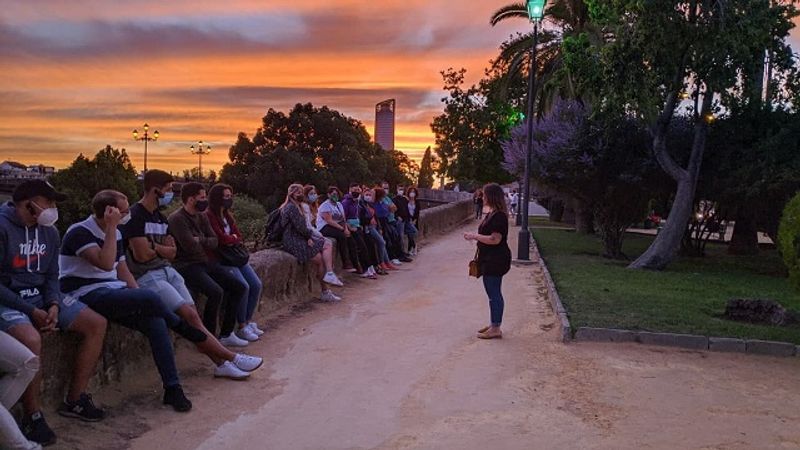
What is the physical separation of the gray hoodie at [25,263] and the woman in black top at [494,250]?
439 centimetres

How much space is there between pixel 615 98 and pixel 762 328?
19.6ft

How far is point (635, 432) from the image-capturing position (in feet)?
15.9

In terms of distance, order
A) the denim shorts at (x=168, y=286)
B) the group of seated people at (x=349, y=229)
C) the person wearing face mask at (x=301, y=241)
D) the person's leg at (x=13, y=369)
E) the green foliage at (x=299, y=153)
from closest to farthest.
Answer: the person's leg at (x=13, y=369)
the denim shorts at (x=168, y=286)
the person wearing face mask at (x=301, y=241)
the group of seated people at (x=349, y=229)
the green foliage at (x=299, y=153)

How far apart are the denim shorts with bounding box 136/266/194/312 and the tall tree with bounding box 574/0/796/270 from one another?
962cm

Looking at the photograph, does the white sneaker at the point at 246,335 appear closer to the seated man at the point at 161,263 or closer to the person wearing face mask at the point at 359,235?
the seated man at the point at 161,263

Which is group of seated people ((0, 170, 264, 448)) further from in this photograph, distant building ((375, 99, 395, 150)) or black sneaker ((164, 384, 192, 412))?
distant building ((375, 99, 395, 150))

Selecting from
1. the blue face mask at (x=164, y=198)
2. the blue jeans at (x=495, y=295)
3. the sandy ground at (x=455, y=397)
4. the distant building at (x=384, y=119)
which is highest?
the distant building at (x=384, y=119)

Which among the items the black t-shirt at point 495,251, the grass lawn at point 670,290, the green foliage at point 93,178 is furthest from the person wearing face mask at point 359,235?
the green foliage at point 93,178

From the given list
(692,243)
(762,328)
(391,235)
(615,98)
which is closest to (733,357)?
(762,328)

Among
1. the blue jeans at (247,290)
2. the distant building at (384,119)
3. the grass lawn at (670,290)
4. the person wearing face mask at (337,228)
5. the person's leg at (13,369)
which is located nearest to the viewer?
the person's leg at (13,369)

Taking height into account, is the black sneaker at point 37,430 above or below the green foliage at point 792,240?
below

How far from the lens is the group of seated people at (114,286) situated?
13.8 ft

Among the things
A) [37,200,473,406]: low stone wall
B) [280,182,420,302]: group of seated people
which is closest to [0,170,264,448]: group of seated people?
[37,200,473,406]: low stone wall

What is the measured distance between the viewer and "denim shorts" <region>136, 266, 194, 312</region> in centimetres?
559
